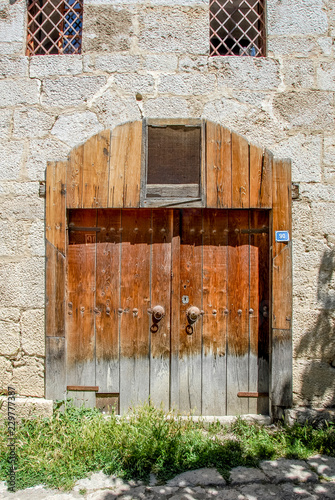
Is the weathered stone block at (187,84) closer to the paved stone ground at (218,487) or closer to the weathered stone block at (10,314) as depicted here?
the weathered stone block at (10,314)

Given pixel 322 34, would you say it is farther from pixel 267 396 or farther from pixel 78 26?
pixel 267 396

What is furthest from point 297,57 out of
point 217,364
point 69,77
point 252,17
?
point 217,364

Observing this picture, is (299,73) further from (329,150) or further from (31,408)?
(31,408)

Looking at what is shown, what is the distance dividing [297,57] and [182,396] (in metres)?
3.08

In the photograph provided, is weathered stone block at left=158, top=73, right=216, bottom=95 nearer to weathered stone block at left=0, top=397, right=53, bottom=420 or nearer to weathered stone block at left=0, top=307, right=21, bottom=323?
weathered stone block at left=0, top=307, right=21, bottom=323

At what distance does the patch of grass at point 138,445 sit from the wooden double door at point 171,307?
0.24m

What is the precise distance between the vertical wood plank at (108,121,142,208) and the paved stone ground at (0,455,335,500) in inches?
79.5

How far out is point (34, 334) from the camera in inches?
124

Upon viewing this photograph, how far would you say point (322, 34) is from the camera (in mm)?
3248

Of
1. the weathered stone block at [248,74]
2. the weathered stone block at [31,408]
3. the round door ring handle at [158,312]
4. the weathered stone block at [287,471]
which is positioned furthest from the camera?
the weathered stone block at [248,74]

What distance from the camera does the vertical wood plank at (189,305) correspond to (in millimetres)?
3207

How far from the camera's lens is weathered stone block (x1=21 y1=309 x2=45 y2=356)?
3156 mm

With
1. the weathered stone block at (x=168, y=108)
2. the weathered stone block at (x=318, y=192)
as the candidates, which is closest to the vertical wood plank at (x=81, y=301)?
the weathered stone block at (x=168, y=108)

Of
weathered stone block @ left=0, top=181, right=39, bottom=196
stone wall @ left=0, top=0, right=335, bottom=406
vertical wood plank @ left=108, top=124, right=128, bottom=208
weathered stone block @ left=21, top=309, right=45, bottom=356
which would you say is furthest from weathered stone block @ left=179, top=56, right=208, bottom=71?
weathered stone block @ left=21, top=309, right=45, bottom=356
